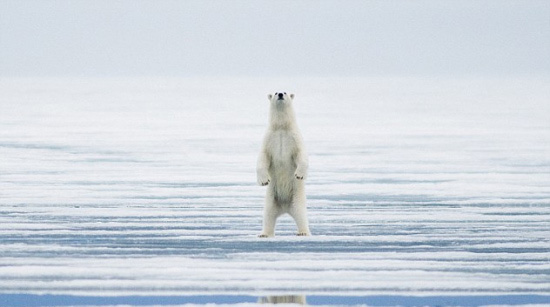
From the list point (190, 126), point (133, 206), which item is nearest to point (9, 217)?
point (133, 206)

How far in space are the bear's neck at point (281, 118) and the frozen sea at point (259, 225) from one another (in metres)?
0.78

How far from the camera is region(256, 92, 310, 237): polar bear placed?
881 cm

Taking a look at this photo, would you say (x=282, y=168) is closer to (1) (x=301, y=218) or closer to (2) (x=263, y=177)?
(2) (x=263, y=177)

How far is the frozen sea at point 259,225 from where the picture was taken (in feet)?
21.8

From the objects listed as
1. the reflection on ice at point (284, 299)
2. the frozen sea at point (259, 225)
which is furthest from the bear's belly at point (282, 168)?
the reflection on ice at point (284, 299)

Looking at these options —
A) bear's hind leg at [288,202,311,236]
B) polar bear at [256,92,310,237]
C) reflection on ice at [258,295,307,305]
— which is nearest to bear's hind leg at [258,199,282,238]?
polar bear at [256,92,310,237]

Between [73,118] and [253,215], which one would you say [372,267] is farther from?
[73,118]

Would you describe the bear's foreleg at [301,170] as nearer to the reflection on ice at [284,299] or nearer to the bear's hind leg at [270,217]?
the bear's hind leg at [270,217]

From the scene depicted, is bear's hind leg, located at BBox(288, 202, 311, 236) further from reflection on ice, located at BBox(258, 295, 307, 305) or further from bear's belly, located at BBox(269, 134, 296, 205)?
reflection on ice, located at BBox(258, 295, 307, 305)

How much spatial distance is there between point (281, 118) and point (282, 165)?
1.08 ft

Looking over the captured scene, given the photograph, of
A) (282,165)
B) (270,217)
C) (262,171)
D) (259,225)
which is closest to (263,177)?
(262,171)

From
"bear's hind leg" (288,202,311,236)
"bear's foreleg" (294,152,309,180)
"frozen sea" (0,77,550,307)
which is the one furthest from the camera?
"bear's hind leg" (288,202,311,236)

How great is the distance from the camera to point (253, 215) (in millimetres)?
10227

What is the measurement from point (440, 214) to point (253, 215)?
150 cm
